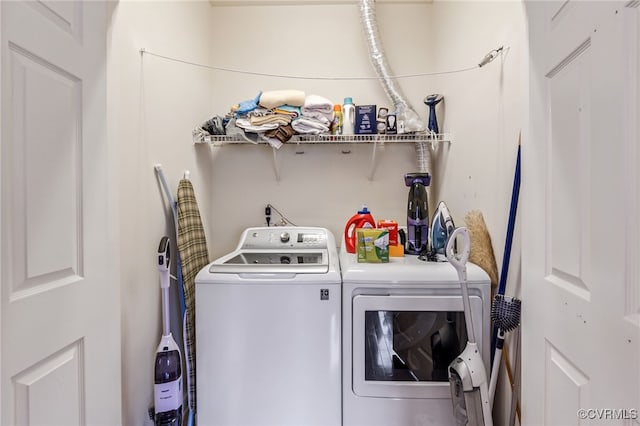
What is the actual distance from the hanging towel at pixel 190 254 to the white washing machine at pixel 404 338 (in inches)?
35.2

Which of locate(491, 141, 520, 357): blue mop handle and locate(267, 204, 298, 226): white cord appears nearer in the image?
locate(491, 141, 520, 357): blue mop handle

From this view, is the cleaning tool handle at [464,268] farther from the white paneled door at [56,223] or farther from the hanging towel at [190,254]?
the hanging towel at [190,254]

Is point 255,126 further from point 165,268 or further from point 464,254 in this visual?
point 464,254

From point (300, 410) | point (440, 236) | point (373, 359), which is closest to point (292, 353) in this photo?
point (300, 410)

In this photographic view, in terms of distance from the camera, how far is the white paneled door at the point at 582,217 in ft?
1.97

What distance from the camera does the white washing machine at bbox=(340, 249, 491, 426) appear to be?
141 cm

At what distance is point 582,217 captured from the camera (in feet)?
2.45

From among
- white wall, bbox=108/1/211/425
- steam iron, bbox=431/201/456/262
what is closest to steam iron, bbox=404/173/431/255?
steam iron, bbox=431/201/456/262

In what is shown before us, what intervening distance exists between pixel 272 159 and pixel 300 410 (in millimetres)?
1727

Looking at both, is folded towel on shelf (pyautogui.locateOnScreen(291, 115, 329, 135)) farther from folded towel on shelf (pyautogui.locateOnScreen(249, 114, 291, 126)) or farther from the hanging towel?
the hanging towel

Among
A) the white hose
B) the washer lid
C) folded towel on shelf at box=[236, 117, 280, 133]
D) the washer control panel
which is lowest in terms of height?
the washer lid

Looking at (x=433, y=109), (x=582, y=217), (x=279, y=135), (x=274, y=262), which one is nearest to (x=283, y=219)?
(x=274, y=262)

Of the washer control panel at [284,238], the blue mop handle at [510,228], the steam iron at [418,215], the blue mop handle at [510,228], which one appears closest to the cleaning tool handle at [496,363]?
the blue mop handle at [510,228]

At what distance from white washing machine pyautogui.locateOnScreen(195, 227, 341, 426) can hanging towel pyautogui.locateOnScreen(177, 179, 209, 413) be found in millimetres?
264
